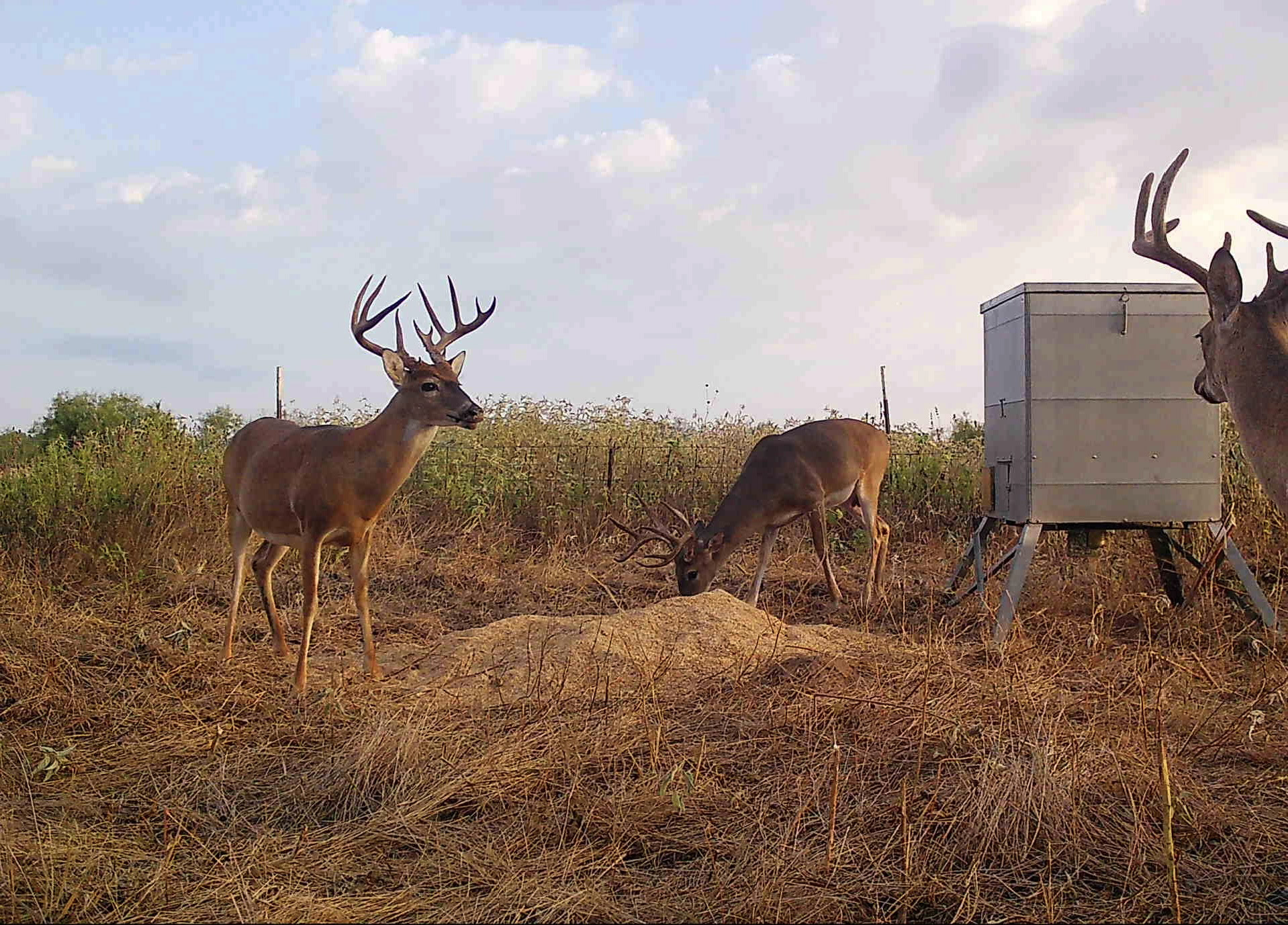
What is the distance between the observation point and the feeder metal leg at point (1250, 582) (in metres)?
7.64

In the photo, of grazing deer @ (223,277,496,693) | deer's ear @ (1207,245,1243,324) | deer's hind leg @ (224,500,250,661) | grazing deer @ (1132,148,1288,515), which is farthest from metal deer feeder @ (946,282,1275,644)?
deer's hind leg @ (224,500,250,661)

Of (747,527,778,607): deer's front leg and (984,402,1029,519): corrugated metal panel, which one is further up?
(984,402,1029,519): corrugated metal panel

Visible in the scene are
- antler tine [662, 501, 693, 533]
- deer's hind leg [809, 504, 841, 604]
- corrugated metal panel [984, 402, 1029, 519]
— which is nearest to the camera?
corrugated metal panel [984, 402, 1029, 519]

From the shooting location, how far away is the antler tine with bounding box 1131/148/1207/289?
236 inches

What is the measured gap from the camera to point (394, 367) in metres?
7.25

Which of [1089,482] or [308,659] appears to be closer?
[308,659]

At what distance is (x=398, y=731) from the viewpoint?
15.6ft

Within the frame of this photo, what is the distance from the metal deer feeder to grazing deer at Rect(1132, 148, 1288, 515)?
5.82 feet

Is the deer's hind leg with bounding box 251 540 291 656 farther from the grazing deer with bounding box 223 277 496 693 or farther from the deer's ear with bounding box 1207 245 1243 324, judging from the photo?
the deer's ear with bounding box 1207 245 1243 324

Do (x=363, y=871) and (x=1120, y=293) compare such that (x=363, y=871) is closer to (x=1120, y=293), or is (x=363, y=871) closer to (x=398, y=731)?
(x=398, y=731)

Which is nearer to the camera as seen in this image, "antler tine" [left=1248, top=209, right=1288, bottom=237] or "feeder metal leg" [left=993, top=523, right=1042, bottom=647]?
"antler tine" [left=1248, top=209, right=1288, bottom=237]

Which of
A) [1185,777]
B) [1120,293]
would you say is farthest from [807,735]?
[1120,293]

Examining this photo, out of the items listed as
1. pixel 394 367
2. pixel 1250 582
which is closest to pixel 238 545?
pixel 394 367

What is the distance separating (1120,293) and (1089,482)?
133cm
